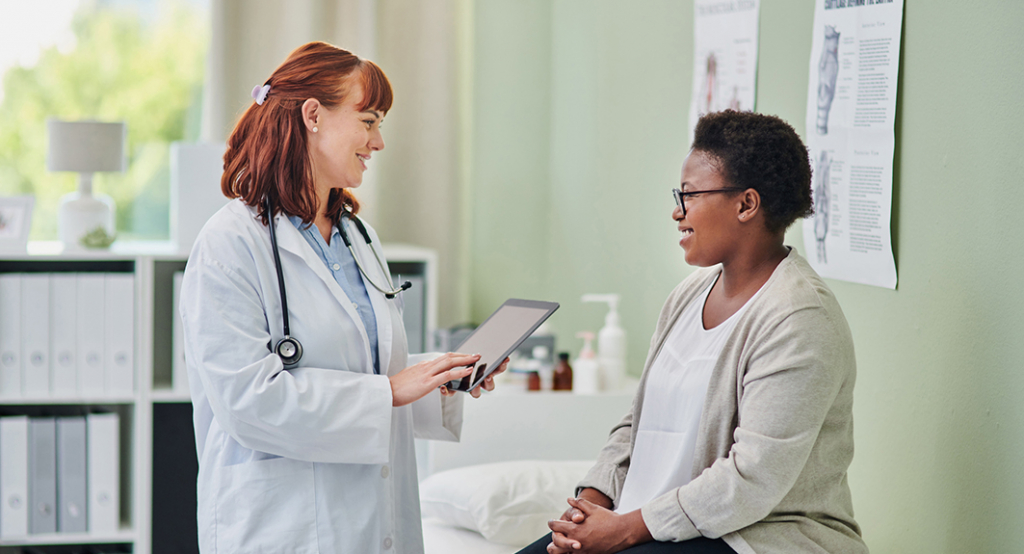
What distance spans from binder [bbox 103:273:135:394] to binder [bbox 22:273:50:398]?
0.15 metres

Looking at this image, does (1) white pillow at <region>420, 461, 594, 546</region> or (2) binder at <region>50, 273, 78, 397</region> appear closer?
(1) white pillow at <region>420, 461, 594, 546</region>

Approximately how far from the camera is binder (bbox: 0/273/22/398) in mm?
2432

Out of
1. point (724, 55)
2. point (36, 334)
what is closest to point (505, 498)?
point (724, 55)

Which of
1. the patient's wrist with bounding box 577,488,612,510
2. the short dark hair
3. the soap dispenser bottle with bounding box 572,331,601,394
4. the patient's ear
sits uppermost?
the short dark hair

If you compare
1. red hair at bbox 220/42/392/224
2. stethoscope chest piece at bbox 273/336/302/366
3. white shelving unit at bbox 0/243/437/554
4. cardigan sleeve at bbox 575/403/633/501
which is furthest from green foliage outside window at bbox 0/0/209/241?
cardigan sleeve at bbox 575/403/633/501

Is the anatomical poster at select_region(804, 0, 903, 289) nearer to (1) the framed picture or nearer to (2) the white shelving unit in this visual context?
(2) the white shelving unit

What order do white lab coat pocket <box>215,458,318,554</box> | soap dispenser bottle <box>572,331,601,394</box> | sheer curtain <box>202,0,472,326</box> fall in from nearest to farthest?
white lab coat pocket <box>215,458,318,554</box> → soap dispenser bottle <box>572,331,601,394</box> → sheer curtain <box>202,0,472,326</box>

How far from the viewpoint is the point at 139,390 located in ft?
8.29

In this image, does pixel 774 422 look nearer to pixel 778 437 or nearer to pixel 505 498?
pixel 778 437

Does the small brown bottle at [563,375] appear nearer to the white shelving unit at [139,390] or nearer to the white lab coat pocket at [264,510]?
the white shelving unit at [139,390]

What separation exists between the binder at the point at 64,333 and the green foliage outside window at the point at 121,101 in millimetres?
562

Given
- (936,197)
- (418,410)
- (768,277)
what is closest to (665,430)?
(768,277)

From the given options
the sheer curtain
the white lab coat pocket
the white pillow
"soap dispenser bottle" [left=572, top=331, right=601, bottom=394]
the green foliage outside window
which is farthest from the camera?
the sheer curtain

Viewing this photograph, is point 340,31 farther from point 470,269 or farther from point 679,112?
point 679,112
